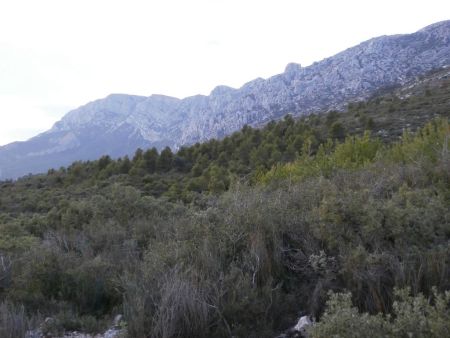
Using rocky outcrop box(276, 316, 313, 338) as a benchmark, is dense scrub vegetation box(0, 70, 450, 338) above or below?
above

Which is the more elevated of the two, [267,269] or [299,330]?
[267,269]

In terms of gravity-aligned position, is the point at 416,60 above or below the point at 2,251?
above

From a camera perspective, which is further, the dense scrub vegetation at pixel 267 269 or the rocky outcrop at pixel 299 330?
the dense scrub vegetation at pixel 267 269

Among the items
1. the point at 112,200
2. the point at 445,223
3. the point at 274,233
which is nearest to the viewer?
the point at 445,223

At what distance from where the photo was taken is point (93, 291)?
6.12m

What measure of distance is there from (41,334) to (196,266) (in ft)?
6.16

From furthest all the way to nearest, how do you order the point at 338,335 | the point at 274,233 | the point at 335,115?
the point at 335,115 < the point at 274,233 < the point at 338,335

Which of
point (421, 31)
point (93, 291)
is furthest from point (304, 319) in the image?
point (421, 31)

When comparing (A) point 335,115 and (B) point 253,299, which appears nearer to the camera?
(B) point 253,299

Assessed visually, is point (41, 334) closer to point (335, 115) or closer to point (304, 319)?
point (304, 319)

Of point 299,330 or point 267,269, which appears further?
point 267,269

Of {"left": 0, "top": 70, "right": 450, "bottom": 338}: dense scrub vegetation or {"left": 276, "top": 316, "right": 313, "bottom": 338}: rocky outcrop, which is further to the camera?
{"left": 0, "top": 70, "right": 450, "bottom": 338}: dense scrub vegetation

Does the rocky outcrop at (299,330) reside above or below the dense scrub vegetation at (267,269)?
below

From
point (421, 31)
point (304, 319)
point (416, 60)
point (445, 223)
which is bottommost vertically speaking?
point (304, 319)
